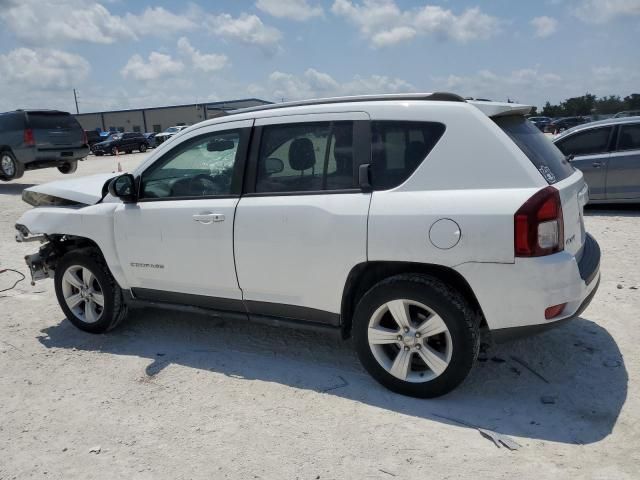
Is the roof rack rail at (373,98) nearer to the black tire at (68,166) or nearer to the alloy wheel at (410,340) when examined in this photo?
the alloy wheel at (410,340)

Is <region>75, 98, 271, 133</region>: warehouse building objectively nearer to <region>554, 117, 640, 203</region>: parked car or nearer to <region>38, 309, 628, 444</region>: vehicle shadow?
<region>554, 117, 640, 203</region>: parked car

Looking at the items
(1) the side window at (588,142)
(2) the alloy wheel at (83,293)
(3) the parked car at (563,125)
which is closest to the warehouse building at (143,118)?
(3) the parked car at (563,125)

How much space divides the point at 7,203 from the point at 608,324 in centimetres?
1218

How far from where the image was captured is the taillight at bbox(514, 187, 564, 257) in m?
2.92

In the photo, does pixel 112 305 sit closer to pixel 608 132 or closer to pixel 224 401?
pixel 224 401

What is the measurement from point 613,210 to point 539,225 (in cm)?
732

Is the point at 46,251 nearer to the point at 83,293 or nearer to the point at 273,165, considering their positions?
the point at 83,293

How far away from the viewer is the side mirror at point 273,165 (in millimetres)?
3760

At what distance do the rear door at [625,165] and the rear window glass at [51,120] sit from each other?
13.7 metres

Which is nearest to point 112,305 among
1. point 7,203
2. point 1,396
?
point 1,396

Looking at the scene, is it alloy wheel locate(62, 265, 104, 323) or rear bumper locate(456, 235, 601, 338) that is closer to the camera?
rear bumper locate(456, 235, 601, 338)

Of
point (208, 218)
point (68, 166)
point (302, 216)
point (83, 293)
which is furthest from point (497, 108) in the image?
point (68, 166)

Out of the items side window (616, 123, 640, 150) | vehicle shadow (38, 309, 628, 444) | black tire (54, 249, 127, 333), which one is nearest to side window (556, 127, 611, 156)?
side window (616, 123, 640, 150)

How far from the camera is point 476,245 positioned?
119 inches
